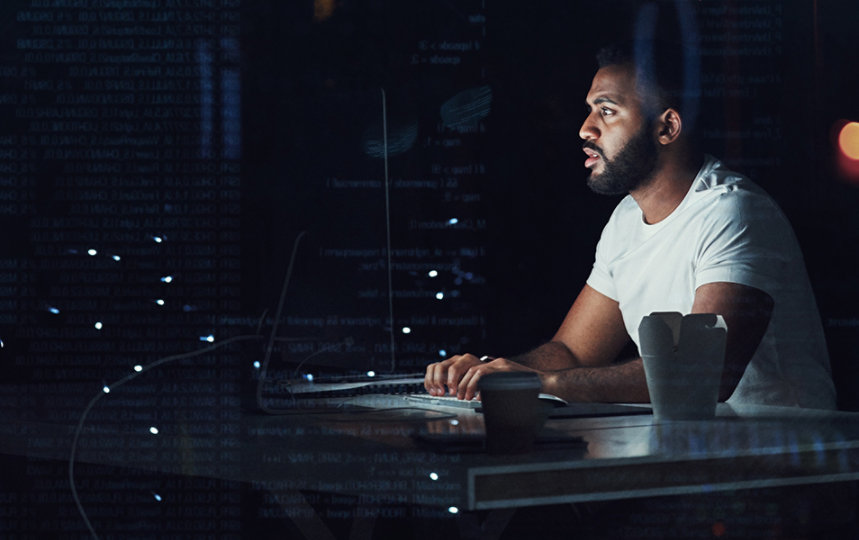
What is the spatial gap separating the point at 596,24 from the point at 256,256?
1.16m

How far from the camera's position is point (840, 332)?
1478 mm

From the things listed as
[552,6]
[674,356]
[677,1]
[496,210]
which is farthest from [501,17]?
[674,356]

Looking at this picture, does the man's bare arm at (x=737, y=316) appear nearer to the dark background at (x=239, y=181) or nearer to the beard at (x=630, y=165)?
the dark background at (x=239, y=181)

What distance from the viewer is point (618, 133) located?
1.78m

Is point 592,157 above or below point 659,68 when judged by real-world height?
below

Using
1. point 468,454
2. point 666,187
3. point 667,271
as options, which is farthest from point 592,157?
point 468,454

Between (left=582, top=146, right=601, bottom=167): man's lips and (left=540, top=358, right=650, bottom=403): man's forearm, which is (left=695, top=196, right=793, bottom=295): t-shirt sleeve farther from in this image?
(left=582, top=146, right=601, bottom=167): man's lips

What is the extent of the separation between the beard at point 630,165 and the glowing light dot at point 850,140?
1.17 ft

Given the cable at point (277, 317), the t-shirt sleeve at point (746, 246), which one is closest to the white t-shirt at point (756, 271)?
the t-shirt sleeve at point (746, 246)

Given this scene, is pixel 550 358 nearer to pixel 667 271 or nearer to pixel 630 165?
pixel 667 271

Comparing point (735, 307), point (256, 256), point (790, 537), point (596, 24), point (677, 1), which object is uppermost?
point (596, 24)

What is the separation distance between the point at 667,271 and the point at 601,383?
17.1 inches

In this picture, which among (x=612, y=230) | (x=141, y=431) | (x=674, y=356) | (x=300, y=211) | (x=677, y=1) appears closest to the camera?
(x=674, y=356)

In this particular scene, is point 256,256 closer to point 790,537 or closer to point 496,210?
point 790,537
